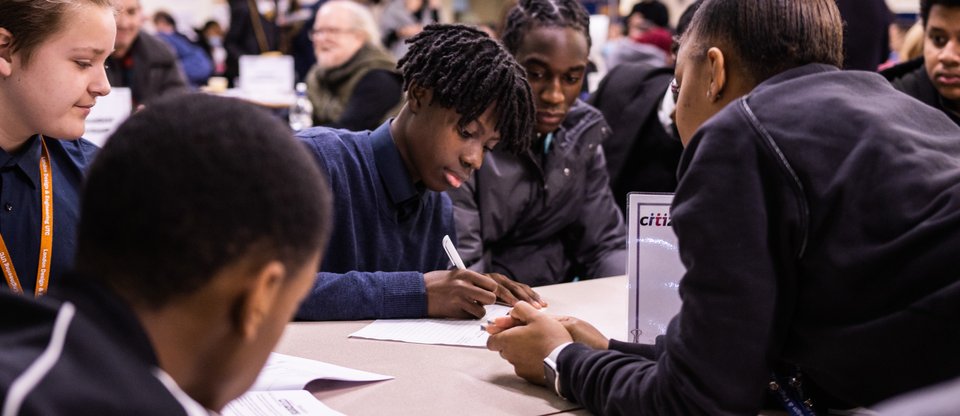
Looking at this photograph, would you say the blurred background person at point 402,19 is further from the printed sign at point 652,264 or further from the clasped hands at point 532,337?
the clasped hands at point 532,337

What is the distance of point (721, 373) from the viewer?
1093 mm

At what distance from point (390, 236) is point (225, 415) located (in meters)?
0.83

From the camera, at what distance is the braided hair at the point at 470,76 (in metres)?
1.95

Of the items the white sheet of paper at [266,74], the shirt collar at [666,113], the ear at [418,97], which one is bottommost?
the white sheet of paper at [266,74]

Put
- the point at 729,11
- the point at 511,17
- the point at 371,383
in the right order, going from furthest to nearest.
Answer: the point at 511,17
the point at 371,383
the point at 729,11

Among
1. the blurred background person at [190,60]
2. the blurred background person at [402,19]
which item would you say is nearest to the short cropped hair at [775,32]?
the blurred background person at [190,60]

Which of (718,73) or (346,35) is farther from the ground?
(718,73)

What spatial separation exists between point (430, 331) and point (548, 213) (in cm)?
94

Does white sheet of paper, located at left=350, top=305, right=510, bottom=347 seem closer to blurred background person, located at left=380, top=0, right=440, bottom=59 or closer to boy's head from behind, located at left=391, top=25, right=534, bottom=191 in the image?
boy's head from behind, located at left=391, top=25, right=534, bottom=191

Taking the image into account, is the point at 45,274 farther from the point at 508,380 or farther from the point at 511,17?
the point at 511,17

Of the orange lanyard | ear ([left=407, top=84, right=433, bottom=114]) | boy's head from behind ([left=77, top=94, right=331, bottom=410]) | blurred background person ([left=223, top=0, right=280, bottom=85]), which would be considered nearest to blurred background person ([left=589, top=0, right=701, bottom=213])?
ear ([left=407, top=84, right=433, bottom=114])

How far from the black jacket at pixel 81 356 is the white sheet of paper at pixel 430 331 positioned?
0.84m

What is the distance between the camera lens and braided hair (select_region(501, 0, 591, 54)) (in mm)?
2594

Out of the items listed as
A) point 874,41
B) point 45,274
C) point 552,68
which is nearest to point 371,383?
point 45,274
